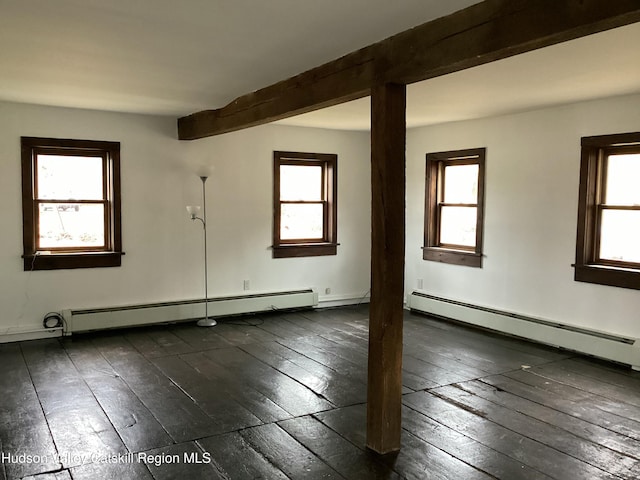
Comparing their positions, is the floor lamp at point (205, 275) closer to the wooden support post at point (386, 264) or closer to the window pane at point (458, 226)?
the window pane at point (458, 226)

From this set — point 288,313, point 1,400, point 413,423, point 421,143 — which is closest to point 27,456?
point 1,400

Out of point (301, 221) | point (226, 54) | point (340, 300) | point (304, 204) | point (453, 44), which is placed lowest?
point (340, 300)

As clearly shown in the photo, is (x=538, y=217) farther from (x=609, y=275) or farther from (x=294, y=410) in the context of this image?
(x=294, y=410)

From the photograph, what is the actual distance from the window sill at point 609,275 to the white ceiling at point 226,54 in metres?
1.56

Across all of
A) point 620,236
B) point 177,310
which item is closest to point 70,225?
point 177,310

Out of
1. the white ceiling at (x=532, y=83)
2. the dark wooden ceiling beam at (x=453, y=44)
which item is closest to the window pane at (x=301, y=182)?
the white ceiling at (x=532, y=83)

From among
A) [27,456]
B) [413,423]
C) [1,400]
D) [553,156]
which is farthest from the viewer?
[553,156]

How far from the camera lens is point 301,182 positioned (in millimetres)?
7156

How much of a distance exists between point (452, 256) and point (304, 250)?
1.87 meters

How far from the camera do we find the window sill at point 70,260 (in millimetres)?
5527

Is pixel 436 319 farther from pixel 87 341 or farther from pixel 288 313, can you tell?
pixel 87 341

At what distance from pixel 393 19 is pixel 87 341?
14.7ft

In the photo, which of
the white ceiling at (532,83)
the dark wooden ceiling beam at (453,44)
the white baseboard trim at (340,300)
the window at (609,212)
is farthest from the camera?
the white baseboard trim at (340,300)

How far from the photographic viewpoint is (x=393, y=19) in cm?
266
